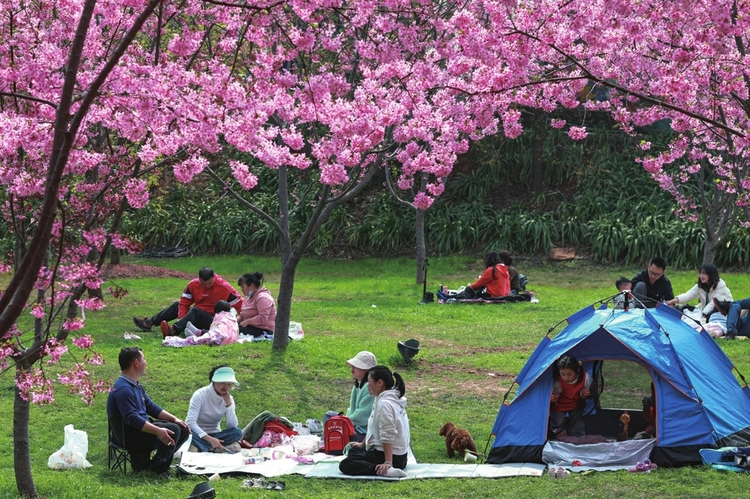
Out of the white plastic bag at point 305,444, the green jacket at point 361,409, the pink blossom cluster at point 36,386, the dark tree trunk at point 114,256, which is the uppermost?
the pink blossom cluster at point 36,386

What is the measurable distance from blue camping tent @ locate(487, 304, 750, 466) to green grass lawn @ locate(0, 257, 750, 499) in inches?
14.0

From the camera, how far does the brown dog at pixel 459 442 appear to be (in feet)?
24.2

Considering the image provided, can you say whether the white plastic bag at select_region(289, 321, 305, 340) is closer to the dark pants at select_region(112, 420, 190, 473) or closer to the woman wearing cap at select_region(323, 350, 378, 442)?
the woman wearing cap at select_region(323, 350, 378, 442)

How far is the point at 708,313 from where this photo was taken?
12.2 meters

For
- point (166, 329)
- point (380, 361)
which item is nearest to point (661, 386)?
point (380, 361)

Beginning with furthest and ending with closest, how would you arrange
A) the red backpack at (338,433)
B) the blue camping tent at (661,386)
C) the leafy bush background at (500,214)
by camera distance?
the leafy bush background at (500,214), the red backpack at (338,433), the blue camping tent at (661,386)

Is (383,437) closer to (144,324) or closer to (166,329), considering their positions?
(166,329)

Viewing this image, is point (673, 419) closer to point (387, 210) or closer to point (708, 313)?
point (708, 313)

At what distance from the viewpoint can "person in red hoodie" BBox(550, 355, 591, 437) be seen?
7703 mm

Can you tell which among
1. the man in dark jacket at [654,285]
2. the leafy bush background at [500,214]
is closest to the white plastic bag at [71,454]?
the man in dark jacket at [654,285]

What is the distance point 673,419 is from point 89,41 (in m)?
5.19

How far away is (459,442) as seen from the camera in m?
7.39

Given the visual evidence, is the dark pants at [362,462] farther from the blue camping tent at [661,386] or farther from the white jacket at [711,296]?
the white jacket at [711,296]

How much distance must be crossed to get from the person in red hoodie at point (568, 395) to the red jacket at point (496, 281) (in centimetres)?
736
